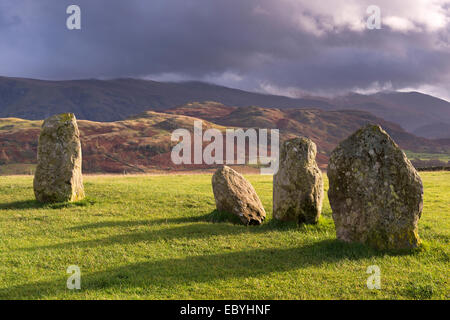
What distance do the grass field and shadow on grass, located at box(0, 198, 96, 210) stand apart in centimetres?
83

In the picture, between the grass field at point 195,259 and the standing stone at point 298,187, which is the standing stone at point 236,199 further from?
the standing stone at point 298,187

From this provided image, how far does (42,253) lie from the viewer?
1336 centimetres

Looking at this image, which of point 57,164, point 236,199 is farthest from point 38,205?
point 236,199

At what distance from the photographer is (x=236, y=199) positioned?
18.2 m

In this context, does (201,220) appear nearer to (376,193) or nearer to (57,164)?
(376,193)

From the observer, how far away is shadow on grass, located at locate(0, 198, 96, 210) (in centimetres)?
2132

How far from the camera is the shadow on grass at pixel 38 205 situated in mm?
21319

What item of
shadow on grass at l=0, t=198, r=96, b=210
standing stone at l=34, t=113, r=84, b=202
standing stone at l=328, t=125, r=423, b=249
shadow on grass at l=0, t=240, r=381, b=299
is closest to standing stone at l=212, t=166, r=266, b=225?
shadow on grass at l=0, t=240, r=381, b=299

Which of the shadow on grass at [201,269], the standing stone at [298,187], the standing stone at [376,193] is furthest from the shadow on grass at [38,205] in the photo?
the standing stone at [376,193]

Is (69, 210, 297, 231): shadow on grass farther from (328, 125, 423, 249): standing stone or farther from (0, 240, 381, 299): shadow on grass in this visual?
(328, 125, 423, 249): standing stone

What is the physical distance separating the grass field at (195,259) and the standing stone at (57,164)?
5.63 feet

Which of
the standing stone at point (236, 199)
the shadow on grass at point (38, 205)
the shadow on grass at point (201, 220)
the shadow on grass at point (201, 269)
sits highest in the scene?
the standing stone at point (236, 199)

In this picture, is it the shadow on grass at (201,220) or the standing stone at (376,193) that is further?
the shadow on grass at (201,220)
